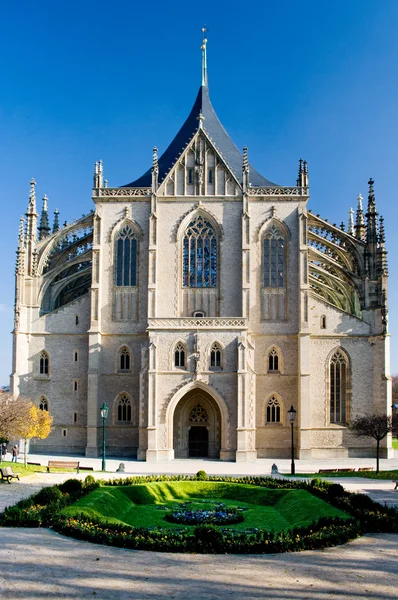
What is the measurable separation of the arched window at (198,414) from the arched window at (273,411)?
4.46 metres

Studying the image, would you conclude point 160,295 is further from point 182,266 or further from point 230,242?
point 230,242

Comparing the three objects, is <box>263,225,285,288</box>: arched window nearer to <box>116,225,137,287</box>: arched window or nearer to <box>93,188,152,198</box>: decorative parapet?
<box>93,188,152,198</box>: decorative parapet

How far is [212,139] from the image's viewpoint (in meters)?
52.7

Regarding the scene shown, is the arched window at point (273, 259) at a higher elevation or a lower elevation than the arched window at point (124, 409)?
higher

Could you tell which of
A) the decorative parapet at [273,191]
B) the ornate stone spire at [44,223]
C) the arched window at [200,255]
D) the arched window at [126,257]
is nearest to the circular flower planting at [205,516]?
the arched window at [200,255]

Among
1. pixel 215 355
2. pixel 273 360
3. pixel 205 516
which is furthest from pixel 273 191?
pixel 205 516

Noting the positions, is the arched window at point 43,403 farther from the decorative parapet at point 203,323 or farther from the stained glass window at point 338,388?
the stained glass window at point 338,388

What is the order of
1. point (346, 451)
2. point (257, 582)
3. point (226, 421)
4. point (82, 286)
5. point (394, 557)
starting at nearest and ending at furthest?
point (257, 582), point (394, 557), point (226, 421), point (346, 451), point (82, 286)

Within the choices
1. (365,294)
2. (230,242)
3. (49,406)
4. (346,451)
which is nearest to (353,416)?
(346,451)

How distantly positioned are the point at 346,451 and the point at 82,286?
23908 mm

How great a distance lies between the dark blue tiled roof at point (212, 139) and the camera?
51438mm

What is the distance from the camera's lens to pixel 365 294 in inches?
1933

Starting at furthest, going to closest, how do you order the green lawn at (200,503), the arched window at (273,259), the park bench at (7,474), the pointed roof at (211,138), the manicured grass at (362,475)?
the pointed roof at (211,138) < the arched window at (273,259) < the manicured grass at (362,475) < the park bench at (7,474) < the green lawn at (200,503)

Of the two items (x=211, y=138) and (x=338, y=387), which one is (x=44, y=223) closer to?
(x=211, y=138)
